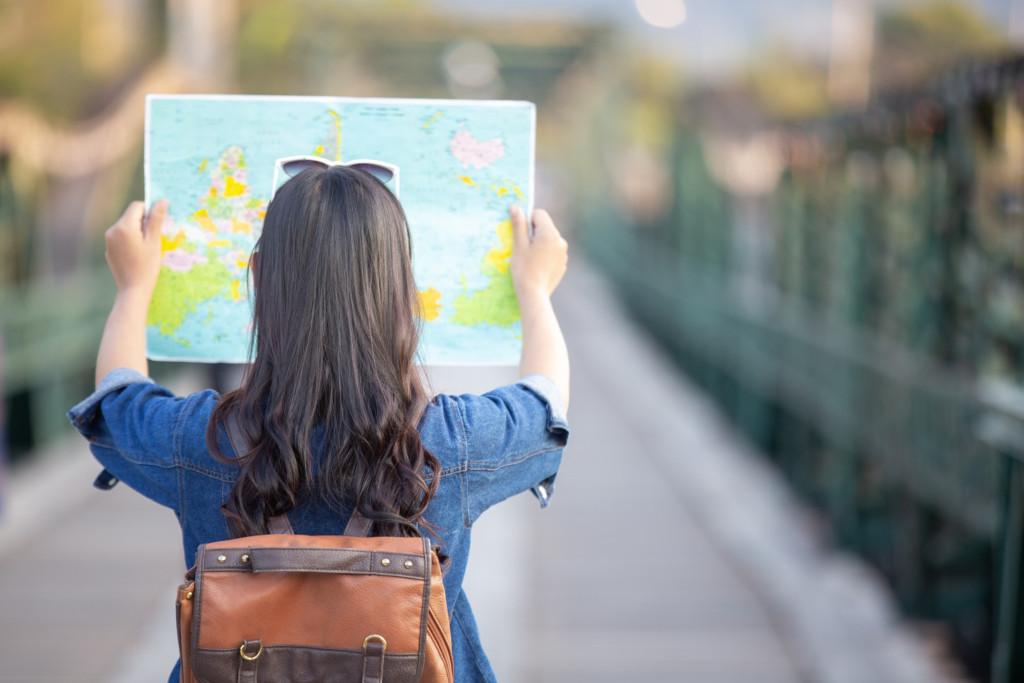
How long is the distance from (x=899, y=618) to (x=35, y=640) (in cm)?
369

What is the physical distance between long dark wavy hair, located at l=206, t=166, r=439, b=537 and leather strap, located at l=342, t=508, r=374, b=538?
1 cm

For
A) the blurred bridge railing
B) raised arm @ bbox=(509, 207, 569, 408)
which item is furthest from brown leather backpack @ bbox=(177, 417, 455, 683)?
the blurred bridge railing

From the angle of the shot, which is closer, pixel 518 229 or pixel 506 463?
pixel 506 463

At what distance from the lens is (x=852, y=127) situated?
5.80 meters

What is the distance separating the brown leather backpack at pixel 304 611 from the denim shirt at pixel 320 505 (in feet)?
0.42

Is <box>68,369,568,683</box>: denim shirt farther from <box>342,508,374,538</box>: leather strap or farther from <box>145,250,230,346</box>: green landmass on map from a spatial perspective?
<box>145,250,230,346</box>: green landmass on map

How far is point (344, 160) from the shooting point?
194 centimetres

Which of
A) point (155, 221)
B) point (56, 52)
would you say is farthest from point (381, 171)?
point (56, 52)

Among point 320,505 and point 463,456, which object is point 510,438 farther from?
point 320,505

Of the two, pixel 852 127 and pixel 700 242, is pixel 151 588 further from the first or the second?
pixel 700 242

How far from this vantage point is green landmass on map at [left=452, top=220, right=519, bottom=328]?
6.29 ft

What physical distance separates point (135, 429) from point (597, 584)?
4065 mm

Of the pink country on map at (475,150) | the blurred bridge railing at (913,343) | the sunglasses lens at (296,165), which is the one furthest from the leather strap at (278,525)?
the blurred bridge railing at (913,343)

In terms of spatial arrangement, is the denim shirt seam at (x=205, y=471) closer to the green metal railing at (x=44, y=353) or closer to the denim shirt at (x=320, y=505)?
the denim shirt at (x=320, y=505)
